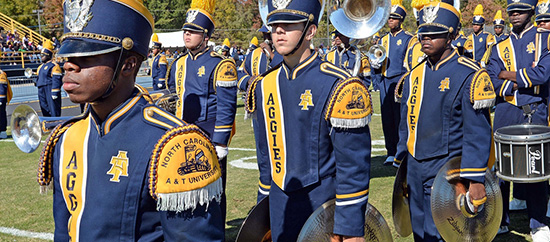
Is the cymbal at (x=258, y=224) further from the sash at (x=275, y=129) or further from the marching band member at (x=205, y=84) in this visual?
the marching band member at (x=205, y=84)

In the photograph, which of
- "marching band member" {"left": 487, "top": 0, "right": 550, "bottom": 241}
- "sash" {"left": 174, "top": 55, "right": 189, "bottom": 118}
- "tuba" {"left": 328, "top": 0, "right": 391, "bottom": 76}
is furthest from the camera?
"tuba" {"left": 328, "top": 0, "right": 391, "bottom": 76}

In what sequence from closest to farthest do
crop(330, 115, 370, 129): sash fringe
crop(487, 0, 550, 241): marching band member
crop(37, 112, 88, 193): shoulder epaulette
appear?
crop(37, 112, 88, 193): shoulder epaulette
crop(330, 115, 370, 129): sash fringe
crop(487, 0, 550, 241): marching band member

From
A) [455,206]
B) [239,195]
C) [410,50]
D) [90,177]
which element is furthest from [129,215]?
[410,50]

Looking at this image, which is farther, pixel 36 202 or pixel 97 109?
pixel 36 202

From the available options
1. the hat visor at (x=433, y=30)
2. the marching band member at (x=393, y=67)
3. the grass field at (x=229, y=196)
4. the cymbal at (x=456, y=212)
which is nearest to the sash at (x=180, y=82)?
the grass field at (x=229, y=196)

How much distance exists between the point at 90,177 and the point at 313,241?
1.46 meters

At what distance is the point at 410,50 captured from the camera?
10.2m

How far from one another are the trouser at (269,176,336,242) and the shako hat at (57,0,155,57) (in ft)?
5.07

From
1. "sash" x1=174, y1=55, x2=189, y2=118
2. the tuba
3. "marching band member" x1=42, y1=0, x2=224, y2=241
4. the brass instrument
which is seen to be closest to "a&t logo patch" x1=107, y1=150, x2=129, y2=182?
"marching band member" x1=42, y1=0, x2=224, y2=241

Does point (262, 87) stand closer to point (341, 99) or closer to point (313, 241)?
point (341, 99)

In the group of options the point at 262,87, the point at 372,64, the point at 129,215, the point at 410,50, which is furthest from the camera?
the point at 372,64

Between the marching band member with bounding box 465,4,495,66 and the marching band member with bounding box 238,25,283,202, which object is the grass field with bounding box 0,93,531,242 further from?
the marching band member with bounding box 465,4,495,66

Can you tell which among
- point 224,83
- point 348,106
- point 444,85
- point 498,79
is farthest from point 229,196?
point 348,106

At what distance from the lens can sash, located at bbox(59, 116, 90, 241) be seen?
233cm
